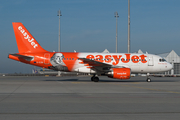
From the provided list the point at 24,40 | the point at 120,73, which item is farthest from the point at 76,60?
the point at 24,40

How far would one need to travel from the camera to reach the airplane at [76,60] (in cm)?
2759

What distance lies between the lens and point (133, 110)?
8742mm

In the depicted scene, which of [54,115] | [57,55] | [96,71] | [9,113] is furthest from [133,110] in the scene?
[57,55]

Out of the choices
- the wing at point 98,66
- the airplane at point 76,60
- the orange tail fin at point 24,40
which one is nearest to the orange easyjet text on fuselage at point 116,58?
the airplane at point 76,60

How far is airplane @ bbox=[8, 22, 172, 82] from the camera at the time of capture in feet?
90.5

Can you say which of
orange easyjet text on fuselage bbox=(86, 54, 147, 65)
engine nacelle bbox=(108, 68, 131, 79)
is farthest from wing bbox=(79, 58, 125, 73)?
orange easyjet text on fuselage bbox=(86, 54, 147, 65)

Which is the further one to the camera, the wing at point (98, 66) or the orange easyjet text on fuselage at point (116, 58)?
the orange easyjet text on fuselage at point (116, 58)

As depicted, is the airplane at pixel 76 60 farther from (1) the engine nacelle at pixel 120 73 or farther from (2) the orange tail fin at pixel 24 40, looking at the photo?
(1) the engine nacelle at pixel 120 73

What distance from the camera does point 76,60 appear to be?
92.1 feet

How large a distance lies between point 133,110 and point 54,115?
315 centimetres

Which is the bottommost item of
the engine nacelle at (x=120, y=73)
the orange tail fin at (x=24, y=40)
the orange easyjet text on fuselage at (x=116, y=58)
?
the engine nacelle at (x=120, y=73)

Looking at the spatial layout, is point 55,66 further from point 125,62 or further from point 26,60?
point 125,62

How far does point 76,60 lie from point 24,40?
24.0 ft

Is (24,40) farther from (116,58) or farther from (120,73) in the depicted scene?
(120,73)
